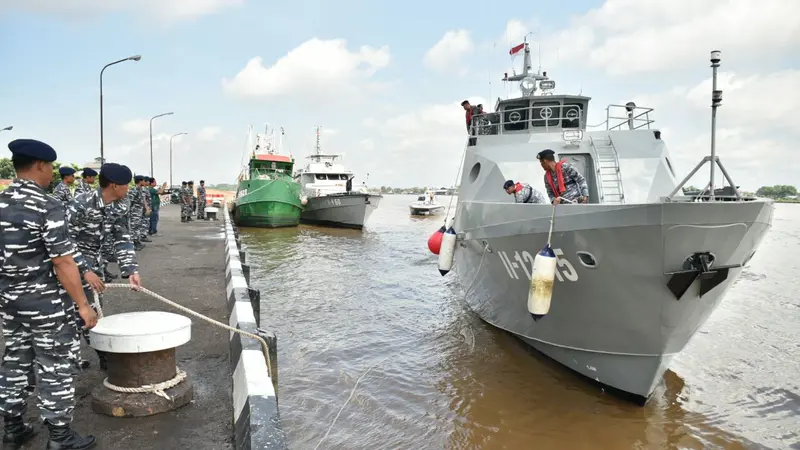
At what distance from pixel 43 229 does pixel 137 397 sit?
4.52 ft

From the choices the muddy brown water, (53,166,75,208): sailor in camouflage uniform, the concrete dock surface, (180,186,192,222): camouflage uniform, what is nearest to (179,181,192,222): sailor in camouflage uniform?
(180,186,192,222): camouflage uniform

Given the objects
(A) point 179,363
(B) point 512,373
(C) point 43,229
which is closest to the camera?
(C) point 43,229

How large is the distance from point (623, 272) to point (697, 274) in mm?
660

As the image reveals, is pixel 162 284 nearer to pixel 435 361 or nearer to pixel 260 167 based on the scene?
pixel 435 361

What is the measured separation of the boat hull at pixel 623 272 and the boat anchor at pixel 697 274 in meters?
0.05

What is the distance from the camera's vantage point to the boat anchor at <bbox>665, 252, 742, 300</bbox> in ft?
16.4

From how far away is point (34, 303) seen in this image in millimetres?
3166

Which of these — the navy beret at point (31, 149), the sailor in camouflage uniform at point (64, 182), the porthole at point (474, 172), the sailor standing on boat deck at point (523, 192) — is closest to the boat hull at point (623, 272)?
the sailor standing on boat deck at point (523, 192)

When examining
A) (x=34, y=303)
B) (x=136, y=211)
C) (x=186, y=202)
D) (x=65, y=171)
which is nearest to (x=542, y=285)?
(x=34, y=303)

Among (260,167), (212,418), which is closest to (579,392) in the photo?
(212,418)

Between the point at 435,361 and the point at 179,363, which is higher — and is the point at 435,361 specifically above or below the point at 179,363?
below

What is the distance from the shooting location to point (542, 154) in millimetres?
6215

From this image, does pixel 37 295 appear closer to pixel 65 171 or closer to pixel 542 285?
pixel 542 285

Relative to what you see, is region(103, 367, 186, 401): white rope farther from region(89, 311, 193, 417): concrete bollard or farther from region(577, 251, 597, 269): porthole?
region(577, 251, 597, 269): porthole
